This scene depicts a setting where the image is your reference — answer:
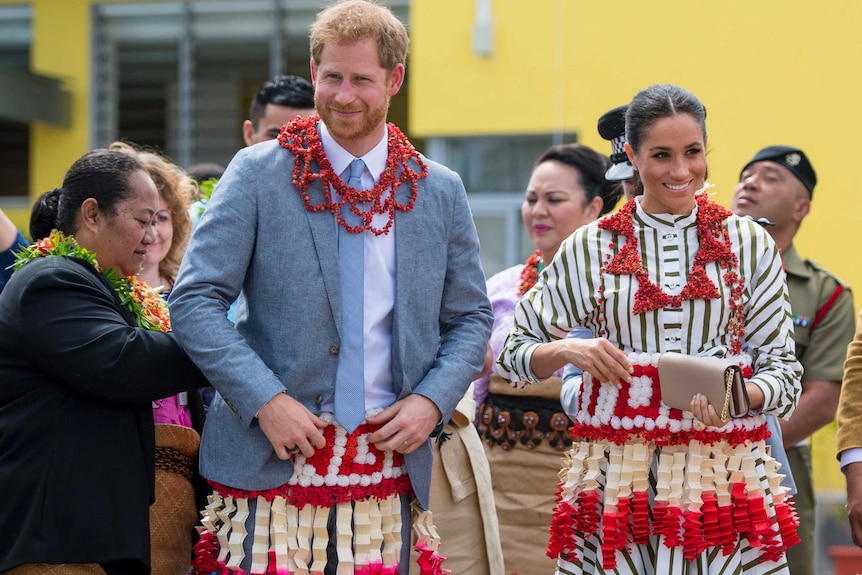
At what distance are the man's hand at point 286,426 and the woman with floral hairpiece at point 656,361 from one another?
Result: 2.26 feet

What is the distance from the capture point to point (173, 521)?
3365 millimetres

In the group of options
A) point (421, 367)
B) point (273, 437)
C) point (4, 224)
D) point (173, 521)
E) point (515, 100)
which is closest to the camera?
point (273, 437)

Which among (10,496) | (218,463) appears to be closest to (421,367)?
(218,463)

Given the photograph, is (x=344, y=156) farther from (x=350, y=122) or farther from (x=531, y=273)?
(x=531, y=273)

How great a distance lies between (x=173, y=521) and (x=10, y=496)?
1.70 feet

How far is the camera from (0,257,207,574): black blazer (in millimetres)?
3000

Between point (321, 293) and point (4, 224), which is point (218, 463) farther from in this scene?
point (4, 224)

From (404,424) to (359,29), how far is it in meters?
1.03

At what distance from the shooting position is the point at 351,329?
3.05 m

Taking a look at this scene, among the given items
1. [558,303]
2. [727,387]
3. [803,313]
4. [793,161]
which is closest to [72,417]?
[558,303]

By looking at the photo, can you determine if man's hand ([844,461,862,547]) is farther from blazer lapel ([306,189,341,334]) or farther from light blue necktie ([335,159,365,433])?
blazer lapel ([306,189,341,334])

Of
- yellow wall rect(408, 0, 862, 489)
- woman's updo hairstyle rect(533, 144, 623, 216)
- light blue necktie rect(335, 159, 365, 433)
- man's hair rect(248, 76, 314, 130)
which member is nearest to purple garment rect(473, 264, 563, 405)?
woman's updo hairstyle rect(533, 144, 623, 216)

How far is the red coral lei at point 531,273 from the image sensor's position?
15.4 ft

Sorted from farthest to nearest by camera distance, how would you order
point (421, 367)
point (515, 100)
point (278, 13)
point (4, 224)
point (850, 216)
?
point (278, 13) → point (515, 100) → point (850, 216) → point (4, 224) → point (421, 367)
